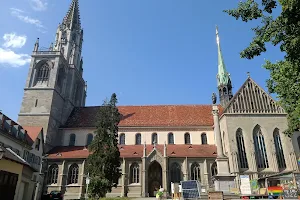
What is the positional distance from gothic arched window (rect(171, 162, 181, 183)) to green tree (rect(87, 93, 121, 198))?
938 cm

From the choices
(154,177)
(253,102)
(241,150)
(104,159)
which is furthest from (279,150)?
(104,159)

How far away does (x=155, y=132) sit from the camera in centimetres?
4041

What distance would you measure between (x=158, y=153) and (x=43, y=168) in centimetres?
1681

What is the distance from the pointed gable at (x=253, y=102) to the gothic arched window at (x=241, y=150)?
3045 mm

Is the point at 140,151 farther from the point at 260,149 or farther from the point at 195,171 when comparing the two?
the point at 260,149

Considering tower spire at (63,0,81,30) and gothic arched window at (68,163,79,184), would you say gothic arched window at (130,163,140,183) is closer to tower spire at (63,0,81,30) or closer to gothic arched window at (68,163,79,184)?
gothic arched window at (68,163,79,184)

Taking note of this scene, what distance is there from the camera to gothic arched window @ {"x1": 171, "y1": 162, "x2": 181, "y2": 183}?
3409 centimetres

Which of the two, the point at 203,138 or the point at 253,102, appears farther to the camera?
the point at 203,138

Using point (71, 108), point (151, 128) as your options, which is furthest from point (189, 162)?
point (71, 108)

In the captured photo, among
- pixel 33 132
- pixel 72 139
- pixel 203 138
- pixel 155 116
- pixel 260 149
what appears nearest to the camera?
pixel 260 149

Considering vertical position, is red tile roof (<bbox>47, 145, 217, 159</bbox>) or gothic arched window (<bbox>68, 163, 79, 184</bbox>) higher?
red tile roof (<bbox>47, 145, 217, 159</bbox>)

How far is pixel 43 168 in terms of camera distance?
35531 millimetres

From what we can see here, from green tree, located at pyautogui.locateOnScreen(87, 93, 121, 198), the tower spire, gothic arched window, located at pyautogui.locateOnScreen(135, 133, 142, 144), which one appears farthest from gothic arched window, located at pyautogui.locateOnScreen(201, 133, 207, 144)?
the tower spire

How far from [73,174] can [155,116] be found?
16.3 meters
